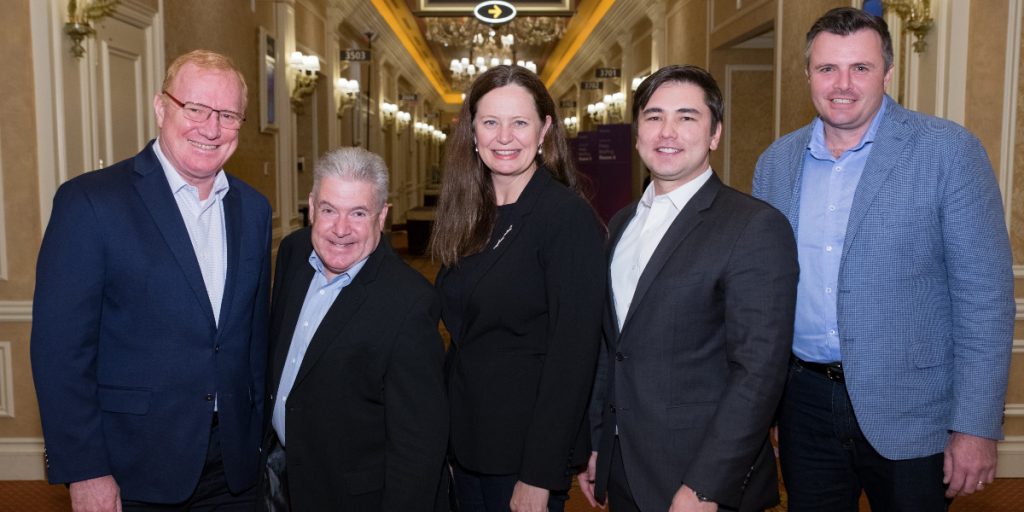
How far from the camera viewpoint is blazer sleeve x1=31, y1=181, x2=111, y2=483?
67.2 inches

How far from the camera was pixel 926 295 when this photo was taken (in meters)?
1.84

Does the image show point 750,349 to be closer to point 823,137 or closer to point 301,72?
point 823,137

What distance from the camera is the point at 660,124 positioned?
67.3 inches

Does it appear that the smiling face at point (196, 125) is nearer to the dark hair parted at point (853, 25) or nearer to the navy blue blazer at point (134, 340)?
the navy blue blazer at point (134, 340)

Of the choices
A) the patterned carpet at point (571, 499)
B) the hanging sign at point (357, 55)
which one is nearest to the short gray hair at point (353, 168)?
the patterned carpet at point (571, 499)

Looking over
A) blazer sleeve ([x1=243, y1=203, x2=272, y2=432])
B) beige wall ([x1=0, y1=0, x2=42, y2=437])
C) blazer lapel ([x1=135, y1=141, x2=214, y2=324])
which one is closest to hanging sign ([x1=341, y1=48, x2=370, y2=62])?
beige wall ([x1=0, y1=0, x2=42, y2=437])

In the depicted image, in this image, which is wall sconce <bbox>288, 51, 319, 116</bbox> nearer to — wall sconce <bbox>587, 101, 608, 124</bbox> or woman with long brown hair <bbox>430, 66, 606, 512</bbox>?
woman with long brown hair <bbox>430, 66, 606, 512</bbox>

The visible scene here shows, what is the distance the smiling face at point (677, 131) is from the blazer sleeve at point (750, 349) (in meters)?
0.20

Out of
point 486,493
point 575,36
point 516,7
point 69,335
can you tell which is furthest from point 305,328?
point 575,36

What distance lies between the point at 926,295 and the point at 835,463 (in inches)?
19.6

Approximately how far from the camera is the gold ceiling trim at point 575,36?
13.4 meters

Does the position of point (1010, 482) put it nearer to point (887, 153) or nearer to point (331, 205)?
point (887, 153)

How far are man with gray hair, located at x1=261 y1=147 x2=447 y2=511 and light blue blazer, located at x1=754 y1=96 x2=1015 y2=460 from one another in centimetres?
103

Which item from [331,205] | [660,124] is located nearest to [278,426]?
[331,205]
